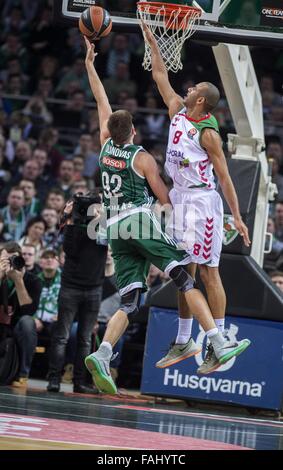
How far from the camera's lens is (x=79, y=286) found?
13.9m

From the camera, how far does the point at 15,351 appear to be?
13703 millimetres

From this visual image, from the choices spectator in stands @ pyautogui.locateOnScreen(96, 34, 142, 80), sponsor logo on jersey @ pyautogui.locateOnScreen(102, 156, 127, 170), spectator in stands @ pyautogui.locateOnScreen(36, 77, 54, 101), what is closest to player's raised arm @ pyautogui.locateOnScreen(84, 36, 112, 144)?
sponsor logo on jersey @ pyautogui.locateOnScreen(102, 156, 127, 170)

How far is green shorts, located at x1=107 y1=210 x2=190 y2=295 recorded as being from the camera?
1033 centimetres

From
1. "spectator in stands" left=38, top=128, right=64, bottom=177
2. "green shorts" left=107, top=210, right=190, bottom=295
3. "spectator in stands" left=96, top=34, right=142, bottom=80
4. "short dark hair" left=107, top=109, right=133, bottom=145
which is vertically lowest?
"green shorts" left=107, top=210, right=190, bottom=295

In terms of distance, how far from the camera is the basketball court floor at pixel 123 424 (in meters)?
8.65

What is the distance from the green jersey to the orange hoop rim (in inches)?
62.7

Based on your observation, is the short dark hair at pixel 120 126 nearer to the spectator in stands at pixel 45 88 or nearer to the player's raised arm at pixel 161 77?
the player's raised arm at pixel 161 77

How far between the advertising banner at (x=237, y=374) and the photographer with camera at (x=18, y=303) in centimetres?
155

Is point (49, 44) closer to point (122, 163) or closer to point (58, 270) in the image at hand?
point (58, 270)

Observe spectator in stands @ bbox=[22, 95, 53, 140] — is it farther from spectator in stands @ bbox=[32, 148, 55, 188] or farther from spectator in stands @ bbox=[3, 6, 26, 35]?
spectator in stands @ bbox=[3, 6, 26, 35]

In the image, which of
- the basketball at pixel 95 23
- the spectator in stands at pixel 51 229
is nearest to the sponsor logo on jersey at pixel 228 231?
the basketball at pixel 95 23

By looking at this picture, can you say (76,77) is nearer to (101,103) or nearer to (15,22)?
(15,22)

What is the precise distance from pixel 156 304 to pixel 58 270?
2.19m
